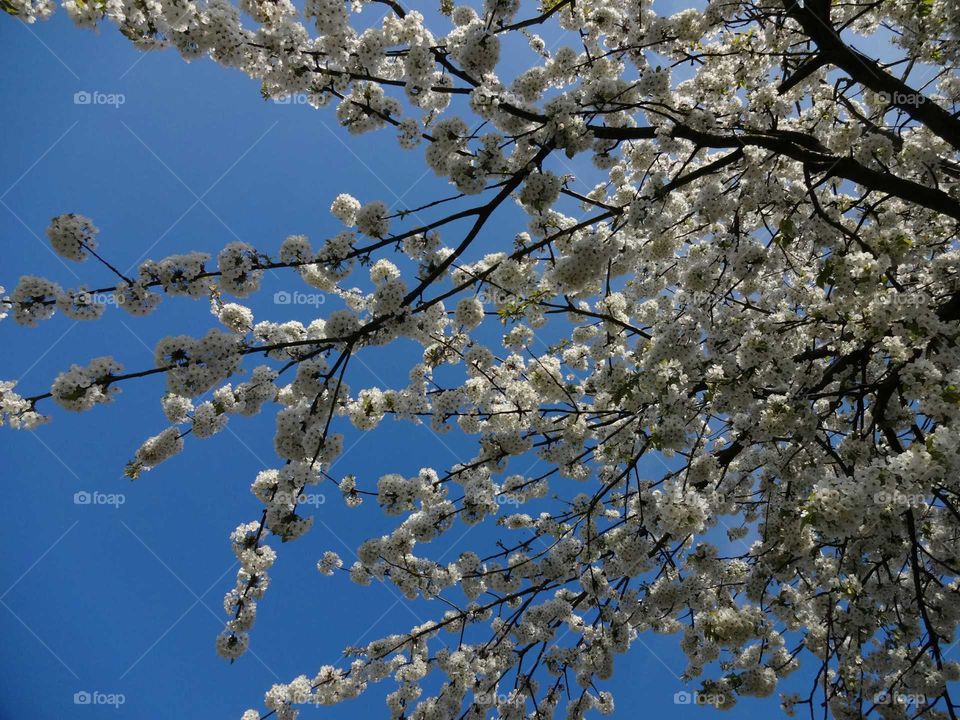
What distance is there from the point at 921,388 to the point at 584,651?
5.13 m

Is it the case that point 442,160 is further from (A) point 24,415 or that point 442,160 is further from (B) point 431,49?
(A) point 24,415

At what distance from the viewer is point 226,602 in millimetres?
5441

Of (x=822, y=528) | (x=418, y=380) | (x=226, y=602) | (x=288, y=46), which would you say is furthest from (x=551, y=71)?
(x=226, y=602)

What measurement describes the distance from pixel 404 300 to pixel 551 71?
12.3 ft

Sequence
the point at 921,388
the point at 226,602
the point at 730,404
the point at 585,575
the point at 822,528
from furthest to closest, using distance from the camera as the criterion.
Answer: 1. the point at 585,575
2. the point at 226,602
3. the point at 730,404
4. the point at 921,388
5. the point at 822,528

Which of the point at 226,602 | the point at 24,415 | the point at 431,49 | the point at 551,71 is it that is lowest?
the point at 226,602

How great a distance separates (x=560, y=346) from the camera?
22.4 ft

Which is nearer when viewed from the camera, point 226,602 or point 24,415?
point 24,415

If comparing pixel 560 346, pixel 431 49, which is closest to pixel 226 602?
pixel 560 346

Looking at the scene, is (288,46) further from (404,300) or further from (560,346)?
(560,346)

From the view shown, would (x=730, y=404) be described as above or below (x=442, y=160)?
below

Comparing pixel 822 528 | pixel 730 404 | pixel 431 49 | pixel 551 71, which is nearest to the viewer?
pixel 822 528

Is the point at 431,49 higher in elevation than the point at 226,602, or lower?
higher

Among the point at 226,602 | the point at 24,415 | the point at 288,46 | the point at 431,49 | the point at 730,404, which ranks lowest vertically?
the point at 226,602
